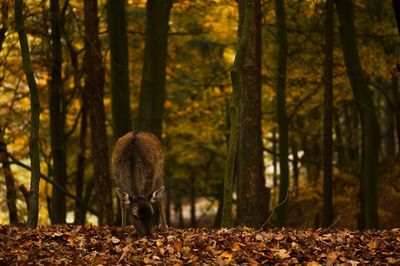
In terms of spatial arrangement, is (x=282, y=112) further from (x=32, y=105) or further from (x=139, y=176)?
(x=32, y=105)

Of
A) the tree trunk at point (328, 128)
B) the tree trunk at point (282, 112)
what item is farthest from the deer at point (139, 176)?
the tree trunk at point (282, 112)

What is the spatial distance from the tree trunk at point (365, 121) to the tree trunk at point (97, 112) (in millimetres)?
7778

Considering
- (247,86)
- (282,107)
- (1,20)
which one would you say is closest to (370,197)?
(282,107)

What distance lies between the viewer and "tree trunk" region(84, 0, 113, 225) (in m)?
16.7

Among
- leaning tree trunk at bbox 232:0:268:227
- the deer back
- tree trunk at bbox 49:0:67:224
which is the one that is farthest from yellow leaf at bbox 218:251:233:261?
tree trunk at bbox 49:0:67:224

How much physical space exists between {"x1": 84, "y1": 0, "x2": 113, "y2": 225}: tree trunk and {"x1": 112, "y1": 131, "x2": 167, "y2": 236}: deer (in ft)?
8.20

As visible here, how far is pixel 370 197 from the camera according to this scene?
20.0m

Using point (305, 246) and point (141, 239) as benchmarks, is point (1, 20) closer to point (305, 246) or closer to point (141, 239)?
point (141, 239)

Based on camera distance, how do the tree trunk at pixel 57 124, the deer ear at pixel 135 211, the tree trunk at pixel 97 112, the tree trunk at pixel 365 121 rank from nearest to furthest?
the deer ear at pixel 135 211 → the tree trunk at pixel 97 112 → the tree trunk at pixel 365 121 → the tree trunk at pixel 57 124

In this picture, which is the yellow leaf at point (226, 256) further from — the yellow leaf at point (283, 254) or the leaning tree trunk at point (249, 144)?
the leaning tree trunk at point (249, 144)

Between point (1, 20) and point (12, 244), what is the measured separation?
911 centimetres

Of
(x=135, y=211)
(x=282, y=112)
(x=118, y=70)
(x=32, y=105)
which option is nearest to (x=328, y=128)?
(x=282, y=112)

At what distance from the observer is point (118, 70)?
19.8 meters

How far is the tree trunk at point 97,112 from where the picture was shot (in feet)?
54.7
